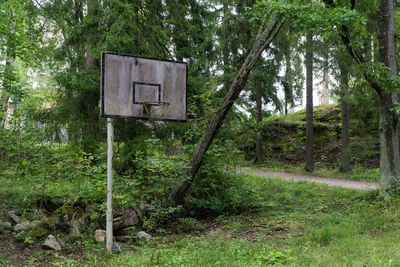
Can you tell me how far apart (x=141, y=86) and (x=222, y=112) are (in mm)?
2304

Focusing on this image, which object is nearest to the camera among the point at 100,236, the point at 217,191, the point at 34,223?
the point at 100,236

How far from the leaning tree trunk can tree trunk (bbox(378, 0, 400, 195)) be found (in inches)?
92.7

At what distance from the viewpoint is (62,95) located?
→ 11641 mm

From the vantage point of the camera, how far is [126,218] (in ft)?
28.5

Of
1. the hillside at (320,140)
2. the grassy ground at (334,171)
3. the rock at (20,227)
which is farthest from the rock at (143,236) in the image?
the hillside at (320,140)

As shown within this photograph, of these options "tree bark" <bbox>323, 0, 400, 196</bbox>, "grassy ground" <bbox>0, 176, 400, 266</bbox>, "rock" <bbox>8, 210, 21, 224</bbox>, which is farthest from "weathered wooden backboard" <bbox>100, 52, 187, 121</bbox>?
"tree bark" <bbox>323, 0, 400, 196</bbox>

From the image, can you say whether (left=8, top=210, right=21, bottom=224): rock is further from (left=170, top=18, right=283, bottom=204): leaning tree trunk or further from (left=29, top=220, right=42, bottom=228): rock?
(left=170, top=18, right=283, bottom=204): leaning tree trunk

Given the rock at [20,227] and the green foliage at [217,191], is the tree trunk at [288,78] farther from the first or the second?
the rock at [20,227]

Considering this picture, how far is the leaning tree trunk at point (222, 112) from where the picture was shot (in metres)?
9.80

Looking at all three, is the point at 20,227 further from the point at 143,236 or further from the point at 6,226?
the point at 143,236

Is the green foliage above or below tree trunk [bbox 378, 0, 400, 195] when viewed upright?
below

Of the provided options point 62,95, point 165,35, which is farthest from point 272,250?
point 62,95

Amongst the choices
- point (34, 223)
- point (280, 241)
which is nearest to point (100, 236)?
point (34, 223)

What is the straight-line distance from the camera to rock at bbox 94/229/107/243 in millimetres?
7887
